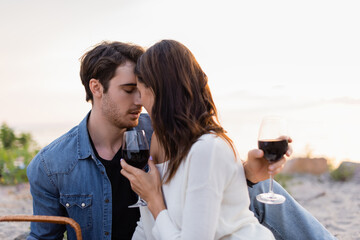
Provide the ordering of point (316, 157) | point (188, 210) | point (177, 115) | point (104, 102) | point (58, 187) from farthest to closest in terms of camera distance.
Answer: point (316, 157) < point (104, 102) < point (58, 187) < point (177, 115) < point (188, 210)

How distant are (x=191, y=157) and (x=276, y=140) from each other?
22.7 inches

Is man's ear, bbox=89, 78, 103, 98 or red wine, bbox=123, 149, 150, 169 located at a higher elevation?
man's ear, bbox=89, 78, 103, 98

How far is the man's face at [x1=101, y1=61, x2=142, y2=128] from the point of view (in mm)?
3191

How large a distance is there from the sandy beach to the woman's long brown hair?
2.71 m

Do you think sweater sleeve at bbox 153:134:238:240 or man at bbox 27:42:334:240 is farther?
man at bbox 27:42:334:240

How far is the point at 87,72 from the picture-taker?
3467 mm

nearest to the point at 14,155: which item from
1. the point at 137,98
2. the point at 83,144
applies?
the point at 83,144

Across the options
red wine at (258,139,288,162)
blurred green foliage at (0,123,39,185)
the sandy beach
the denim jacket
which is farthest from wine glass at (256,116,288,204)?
blurred green foliage at (0,123,39,185)

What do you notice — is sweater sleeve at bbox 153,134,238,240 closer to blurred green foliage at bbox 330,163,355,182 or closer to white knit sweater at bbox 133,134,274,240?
white knit sweater at bbox 133,134,274,240

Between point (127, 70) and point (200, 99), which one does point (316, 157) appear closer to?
point (127, 70)

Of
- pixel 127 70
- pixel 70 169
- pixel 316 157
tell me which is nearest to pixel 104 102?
pixel 127 70

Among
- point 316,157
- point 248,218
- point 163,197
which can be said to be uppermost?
point 163,197

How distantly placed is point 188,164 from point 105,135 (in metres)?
1.45

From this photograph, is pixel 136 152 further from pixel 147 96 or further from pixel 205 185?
pixel 205 185
